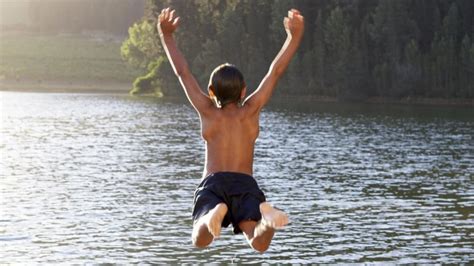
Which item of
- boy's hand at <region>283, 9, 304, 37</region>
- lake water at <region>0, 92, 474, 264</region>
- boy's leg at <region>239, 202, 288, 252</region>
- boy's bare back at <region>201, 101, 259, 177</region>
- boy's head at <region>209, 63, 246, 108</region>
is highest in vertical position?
boy's hand at <region>283, 9, 304, 37</region>

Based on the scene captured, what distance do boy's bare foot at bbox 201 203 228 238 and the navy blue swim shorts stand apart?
0.46m

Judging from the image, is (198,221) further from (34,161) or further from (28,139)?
(28,139)

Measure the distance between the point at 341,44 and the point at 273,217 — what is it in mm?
132291

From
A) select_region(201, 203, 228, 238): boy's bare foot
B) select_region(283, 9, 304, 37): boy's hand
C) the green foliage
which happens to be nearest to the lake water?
select_region(283, 9, 304, 37): boy's hand

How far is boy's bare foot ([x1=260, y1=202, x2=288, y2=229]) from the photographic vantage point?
11.1 meters

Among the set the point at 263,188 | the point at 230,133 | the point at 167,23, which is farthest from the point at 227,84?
the point at 263,188

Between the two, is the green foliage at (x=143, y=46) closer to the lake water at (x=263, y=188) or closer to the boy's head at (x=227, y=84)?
the lake water at (x=263, y=188)

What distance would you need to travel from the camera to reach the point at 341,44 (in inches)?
5600

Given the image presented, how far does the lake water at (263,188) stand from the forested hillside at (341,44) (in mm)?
35569

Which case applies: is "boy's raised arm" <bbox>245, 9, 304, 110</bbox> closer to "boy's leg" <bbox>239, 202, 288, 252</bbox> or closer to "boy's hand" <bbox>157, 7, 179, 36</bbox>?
"boy's hand" <bbox>157, 7, 179, 36</bbox>

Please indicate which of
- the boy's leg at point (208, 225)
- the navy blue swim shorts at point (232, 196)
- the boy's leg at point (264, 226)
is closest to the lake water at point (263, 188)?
the navy blue swim shorts at point (232, 196)

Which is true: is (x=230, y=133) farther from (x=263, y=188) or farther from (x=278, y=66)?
(x=263, y=188)

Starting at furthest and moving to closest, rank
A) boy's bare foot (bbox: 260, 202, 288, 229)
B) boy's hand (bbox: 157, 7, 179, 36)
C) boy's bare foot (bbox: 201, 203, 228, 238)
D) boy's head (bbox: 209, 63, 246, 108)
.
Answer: boy's hand (bbox: 157, 7, 179, 36) → boy's head (bbox: 209, 63, 246, 108) → boy's bare foot (bbox: 201, 203, 228, 238) → boy's bare foot (bbox: 260, 202, 288, 229)

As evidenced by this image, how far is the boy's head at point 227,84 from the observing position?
39.8 ft
